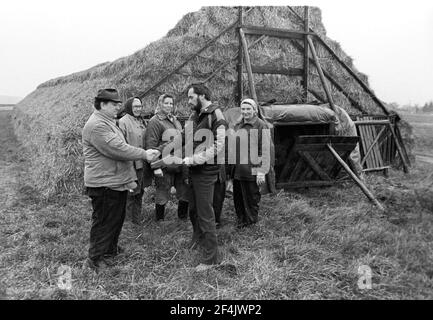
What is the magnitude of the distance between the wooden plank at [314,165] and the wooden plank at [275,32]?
3579 millimetres

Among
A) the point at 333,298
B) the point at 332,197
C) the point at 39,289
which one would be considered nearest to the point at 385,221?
the point at 332,197

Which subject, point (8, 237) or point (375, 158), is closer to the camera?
point (8, 237)

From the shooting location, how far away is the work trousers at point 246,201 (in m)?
5.32

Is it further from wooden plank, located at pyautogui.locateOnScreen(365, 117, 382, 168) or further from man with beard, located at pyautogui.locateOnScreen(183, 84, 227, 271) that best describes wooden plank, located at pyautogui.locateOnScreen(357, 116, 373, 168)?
man with beard, located at pyautogui.locateOnScreen(183, 84, 227, 271)

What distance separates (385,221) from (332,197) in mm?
1553

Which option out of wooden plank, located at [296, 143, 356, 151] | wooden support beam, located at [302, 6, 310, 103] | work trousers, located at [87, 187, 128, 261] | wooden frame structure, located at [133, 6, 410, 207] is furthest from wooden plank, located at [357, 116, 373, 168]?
work trousers, located at [87, 187, 128, 261]

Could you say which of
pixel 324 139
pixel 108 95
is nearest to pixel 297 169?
pixel 324 139

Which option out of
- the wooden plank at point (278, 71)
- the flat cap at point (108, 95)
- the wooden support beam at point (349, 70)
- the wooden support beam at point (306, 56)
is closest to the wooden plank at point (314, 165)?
the wooden support beam at point (306, 56)

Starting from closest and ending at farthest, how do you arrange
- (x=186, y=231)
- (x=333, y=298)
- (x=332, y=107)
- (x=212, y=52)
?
1. (x=333, y=298)
2. (x=186, y=231)
3. (x=332, y=107)
4. (x=212, y=52)

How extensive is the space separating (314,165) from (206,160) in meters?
3.74

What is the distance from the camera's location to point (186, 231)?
5250 mm

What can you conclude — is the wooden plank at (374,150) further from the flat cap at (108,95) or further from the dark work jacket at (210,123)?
the flat cap at (108,95)

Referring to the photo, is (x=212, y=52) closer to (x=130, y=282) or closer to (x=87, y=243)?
(x=87, y=243)

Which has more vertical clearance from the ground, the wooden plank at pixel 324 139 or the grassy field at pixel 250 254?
the wooden plank at pixel 324 139
